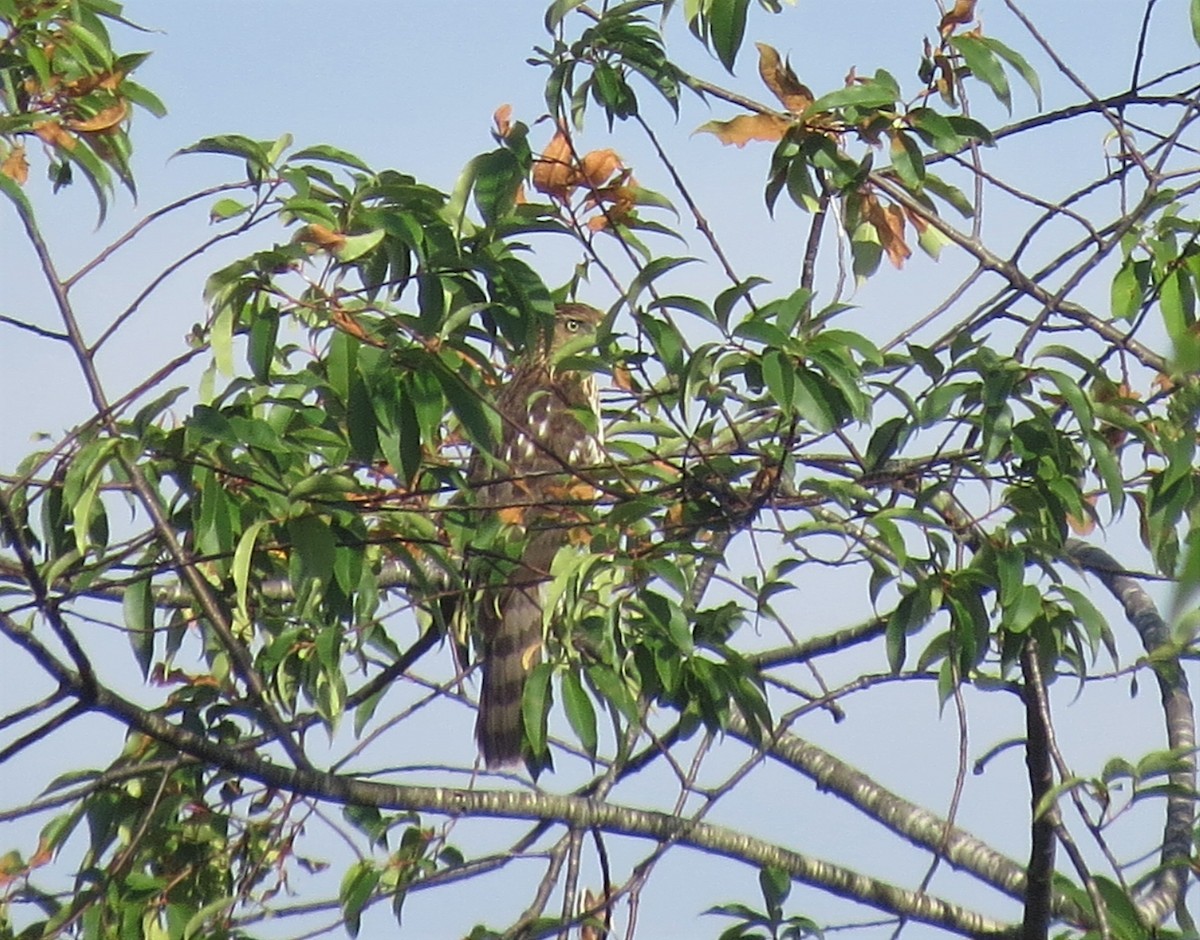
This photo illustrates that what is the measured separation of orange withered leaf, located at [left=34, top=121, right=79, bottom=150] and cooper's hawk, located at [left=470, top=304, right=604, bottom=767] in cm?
104

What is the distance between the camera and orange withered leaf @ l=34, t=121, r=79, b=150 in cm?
314

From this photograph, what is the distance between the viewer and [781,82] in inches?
106

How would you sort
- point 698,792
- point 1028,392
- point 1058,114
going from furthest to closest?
point 698,792 → point 1058,114 → point 1028,392

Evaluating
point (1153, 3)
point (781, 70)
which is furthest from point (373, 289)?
point (1153, 3)

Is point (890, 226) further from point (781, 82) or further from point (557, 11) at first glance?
point (557, 11)

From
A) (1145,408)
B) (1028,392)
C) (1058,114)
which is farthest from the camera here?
(1058,114)

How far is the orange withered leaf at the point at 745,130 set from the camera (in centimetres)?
266

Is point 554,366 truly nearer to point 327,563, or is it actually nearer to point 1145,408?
point 327,563

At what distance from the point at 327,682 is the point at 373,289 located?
114cm

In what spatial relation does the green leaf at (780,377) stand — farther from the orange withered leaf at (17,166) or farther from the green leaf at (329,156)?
the orange withered leaf at (17,166)

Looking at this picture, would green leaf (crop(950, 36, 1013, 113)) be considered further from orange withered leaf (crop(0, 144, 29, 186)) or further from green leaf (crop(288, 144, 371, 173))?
orange withered leaf (crop(0, 144, 29, 186))

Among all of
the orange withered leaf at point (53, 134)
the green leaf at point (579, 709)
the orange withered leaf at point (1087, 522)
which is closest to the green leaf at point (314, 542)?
the green leaf at point (579, 709)

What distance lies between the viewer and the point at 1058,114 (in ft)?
10.0

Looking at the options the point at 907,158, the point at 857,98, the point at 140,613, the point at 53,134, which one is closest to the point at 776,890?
the point at 140,613
